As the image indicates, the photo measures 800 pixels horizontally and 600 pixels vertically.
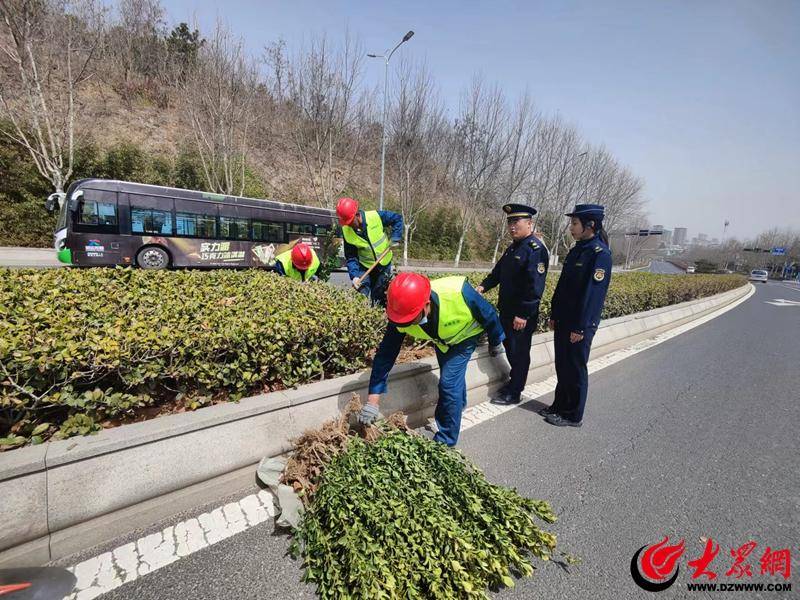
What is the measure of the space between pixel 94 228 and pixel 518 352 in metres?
12.0

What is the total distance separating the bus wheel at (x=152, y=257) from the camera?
36.5 feet

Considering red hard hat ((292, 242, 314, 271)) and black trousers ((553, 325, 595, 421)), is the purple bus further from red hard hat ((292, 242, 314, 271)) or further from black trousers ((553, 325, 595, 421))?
black trousers ((553, 325, 595, 421))

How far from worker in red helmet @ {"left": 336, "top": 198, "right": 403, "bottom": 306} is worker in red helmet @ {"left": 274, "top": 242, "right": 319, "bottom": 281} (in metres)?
0.78

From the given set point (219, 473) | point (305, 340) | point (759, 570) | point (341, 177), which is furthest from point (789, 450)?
point (341, 177)

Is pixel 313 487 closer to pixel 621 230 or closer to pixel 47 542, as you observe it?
pixel 47 542

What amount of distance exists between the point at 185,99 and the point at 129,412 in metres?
17.8

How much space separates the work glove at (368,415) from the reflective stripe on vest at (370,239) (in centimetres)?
222

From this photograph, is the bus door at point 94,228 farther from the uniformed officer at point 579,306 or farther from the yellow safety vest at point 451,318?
the uniformed officer at point 579,306

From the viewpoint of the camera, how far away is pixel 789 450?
10.5ft

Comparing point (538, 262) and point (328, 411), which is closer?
point (328, 411)

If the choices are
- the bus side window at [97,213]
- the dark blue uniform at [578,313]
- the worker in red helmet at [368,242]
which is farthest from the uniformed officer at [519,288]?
the bus side window at [97,213]

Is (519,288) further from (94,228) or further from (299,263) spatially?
(94,228)

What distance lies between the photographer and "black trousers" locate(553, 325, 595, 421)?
3430 millimetres

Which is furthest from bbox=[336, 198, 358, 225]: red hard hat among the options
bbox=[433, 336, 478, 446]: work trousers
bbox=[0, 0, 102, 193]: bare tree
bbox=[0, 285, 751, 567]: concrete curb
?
bbox=[0, 0, 102, 193]: bare tree
